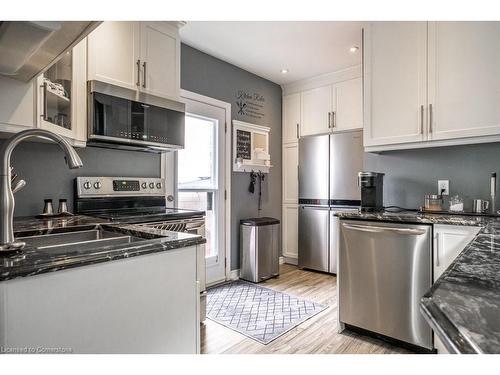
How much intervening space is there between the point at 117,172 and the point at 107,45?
997 millimetres

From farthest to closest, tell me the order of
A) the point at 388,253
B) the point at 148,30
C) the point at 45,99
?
the point at 148,30 → the point at 388,253 → the point at 45,99

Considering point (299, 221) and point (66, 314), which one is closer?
point (66, 314)

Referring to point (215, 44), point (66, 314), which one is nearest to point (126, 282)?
point (66, 314)

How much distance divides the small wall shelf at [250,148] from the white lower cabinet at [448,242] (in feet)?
7.51

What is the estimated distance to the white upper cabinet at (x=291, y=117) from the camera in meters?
4.27

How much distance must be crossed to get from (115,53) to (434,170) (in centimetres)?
269

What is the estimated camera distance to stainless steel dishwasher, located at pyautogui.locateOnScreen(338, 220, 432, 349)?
1941 mm

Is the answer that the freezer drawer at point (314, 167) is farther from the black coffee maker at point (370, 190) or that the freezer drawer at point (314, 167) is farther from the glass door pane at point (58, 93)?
the glass door pane at point (58, 93)

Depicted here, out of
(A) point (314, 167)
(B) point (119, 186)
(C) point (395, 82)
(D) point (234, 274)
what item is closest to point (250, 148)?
(A) point (314, 167)

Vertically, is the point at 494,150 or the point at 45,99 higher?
the point at 45,99

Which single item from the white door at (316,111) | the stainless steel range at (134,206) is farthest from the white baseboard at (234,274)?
the white door at (316,111)

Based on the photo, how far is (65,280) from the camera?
2.80 feet
